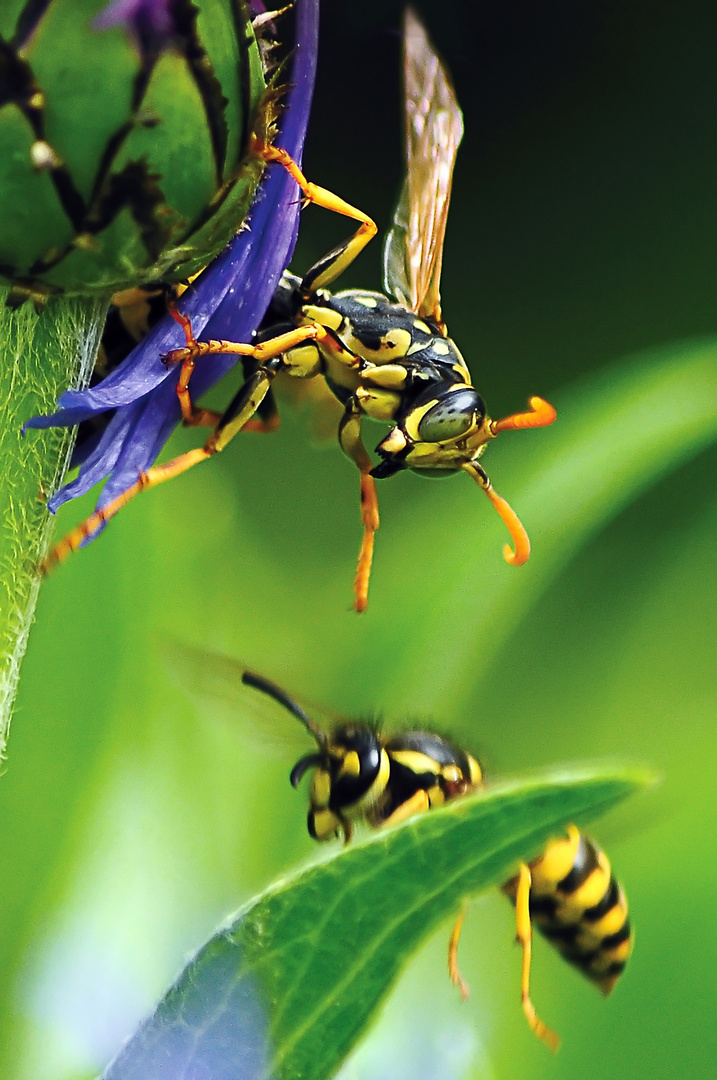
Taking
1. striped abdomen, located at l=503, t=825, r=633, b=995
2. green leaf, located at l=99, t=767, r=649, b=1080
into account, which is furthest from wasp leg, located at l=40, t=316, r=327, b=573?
striped abdomen, located at l=503, t=825, r=633, b=995

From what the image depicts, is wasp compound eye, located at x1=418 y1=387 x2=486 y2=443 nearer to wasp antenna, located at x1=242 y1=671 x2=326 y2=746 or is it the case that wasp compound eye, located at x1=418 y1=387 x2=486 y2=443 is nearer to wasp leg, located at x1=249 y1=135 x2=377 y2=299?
wasp leg, located at x1=249 y1=135 x2=377 y2=299

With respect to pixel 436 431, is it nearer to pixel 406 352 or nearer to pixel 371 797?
pixel 406 352

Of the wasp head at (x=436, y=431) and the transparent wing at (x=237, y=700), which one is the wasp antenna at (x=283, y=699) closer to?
the transparent wing at (x=237, y=700)

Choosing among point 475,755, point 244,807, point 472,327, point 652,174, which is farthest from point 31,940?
point 652,174

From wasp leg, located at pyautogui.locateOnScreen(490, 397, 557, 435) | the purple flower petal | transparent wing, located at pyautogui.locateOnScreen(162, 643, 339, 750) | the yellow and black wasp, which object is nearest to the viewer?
the purple flower petal

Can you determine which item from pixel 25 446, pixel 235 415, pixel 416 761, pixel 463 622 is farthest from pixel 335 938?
pixel 463 622

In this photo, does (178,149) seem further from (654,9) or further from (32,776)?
(654,9)

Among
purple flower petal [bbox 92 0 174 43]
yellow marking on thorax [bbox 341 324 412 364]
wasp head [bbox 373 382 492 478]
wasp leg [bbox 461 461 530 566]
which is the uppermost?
purple flower petal [bbox 92 0 174 43]

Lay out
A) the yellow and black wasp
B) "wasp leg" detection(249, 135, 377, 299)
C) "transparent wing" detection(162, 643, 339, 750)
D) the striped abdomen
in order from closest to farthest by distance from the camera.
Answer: "wasp leg" detection(249, 135, 377, 299) < "transparent wing" detection(162, 643, 339, 750) < the yellow and black wasp < the striped abdomen
